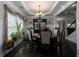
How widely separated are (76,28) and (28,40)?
1.15 meters

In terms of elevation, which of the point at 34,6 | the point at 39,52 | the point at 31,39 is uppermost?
the point at 34,6

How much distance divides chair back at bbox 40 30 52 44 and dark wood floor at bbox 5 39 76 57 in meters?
0.21

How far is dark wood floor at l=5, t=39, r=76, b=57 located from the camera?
2.67 meters

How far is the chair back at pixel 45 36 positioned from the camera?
108 inches

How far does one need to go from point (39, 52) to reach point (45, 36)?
1.33 feet

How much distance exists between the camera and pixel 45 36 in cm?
281

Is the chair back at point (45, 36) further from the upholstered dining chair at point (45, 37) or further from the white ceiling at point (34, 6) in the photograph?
the white ceiling at point (34, 6)

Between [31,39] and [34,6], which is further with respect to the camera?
[31,39]

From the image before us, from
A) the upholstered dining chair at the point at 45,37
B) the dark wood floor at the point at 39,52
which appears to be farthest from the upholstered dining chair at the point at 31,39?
the upholstered dining chair at the point at 45,37

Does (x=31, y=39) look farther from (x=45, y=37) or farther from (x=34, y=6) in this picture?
(x=34, y=6)

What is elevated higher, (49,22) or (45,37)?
(49,22)

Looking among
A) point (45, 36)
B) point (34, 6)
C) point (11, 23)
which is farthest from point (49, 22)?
point (11, 23)

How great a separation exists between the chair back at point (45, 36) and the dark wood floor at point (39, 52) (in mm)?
211

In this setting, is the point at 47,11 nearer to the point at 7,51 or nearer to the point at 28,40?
the point at 28,40
